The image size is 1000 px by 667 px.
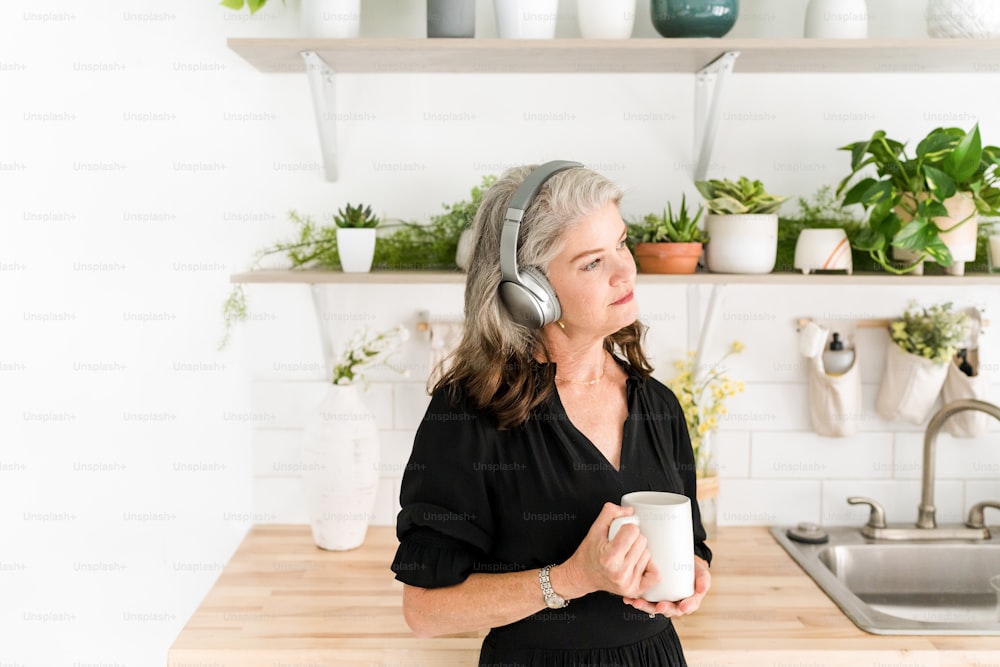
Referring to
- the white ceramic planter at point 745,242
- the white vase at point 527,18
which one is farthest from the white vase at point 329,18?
the white ceramic planter at point 745,242

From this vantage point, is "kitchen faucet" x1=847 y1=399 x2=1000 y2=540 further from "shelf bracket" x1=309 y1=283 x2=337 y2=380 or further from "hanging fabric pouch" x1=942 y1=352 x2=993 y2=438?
"shelf bracket" x1=309 y1=283 x2=337 y2=380

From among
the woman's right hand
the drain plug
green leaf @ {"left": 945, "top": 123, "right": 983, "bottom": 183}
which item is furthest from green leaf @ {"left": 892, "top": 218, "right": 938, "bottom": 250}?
the woman's right hand

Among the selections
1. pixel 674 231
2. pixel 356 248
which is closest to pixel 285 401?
pixel 356 248

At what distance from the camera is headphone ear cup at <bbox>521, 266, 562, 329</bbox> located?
1.27 m

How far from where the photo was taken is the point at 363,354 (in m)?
1.95

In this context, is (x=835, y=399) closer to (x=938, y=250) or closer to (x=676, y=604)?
(x=938, y=250)

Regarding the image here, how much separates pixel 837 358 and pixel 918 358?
169 millimetres

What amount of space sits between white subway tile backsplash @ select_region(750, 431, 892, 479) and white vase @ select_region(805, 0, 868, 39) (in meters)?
0.89

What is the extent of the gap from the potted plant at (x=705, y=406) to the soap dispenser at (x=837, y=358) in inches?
7.5

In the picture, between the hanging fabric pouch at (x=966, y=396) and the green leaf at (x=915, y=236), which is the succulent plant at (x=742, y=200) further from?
the hanging fabric pouch at (x=966, y=396)

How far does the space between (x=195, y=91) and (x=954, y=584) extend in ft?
6.67

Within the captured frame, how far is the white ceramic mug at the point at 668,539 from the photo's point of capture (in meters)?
1.12

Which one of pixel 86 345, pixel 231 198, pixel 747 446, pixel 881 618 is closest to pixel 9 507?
pixel 86 345

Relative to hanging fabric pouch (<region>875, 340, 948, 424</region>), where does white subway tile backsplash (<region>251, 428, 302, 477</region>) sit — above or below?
below
